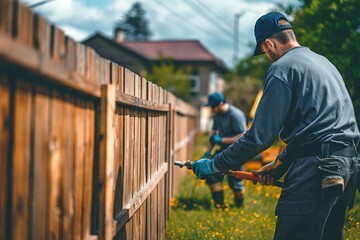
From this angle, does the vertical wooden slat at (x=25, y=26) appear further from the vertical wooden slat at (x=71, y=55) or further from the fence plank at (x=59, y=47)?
the vertical wooden slat at (x=71, y=55)

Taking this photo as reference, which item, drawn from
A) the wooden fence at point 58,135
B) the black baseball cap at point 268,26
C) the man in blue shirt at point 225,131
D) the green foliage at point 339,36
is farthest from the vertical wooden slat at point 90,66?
the green foliage at point 339,36

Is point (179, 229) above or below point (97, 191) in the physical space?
below

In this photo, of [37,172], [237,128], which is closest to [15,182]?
[37,172]

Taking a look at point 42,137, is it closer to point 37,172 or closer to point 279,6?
point 37,172

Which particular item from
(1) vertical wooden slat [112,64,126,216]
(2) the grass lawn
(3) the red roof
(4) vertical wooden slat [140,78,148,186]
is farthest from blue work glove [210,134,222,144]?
(3) the red roof

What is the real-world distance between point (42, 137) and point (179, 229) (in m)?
4.61

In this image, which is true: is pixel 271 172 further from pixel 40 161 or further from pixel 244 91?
pixel 244 91

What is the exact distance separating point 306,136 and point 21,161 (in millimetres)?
1957

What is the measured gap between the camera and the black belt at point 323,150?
3.33 metres

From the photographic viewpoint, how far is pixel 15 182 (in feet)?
6.63

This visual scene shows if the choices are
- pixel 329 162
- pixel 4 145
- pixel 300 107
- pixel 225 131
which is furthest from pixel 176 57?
pixel 4 145

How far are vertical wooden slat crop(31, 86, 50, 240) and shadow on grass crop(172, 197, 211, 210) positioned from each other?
20.5 feet

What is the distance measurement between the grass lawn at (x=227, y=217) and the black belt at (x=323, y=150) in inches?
111

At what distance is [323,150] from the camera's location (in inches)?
131
